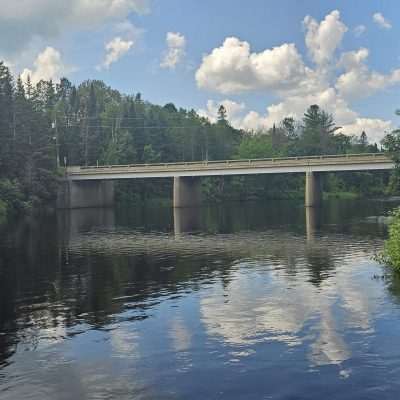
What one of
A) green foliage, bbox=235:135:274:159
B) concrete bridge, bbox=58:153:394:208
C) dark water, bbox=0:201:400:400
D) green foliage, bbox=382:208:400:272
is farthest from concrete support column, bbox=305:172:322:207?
green foliage, bbox=382:208:400:272

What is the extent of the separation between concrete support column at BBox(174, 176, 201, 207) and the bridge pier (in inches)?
809

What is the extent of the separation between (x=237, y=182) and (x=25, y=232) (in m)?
89.6

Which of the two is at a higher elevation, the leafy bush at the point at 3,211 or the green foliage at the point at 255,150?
the green foliage at the point at 255,150

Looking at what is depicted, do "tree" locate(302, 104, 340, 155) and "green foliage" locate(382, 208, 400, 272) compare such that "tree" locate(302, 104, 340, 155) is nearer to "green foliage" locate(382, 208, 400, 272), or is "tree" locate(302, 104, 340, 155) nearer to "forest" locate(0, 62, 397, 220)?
"forest" locate(0, 62, 397, 220)

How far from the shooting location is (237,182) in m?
141

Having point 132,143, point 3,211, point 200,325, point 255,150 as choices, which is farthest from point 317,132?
point 200,325

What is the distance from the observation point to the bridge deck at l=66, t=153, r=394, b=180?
83.3 metres

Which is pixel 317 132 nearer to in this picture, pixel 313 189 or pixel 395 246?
pixel 313 189

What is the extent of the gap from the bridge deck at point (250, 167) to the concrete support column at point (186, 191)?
8.73ft

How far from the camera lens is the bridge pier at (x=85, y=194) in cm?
10581

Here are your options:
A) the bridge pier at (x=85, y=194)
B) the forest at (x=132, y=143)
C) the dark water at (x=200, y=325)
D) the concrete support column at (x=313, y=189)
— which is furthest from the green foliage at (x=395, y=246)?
the bridge pier at (x=85, y=194)

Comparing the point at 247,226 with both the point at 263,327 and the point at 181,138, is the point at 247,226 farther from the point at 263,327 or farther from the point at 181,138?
the point at 181,138

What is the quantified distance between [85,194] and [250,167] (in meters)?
37.8

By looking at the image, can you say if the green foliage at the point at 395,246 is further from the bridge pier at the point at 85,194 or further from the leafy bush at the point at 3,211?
the bridge pier at the point at 85,194
